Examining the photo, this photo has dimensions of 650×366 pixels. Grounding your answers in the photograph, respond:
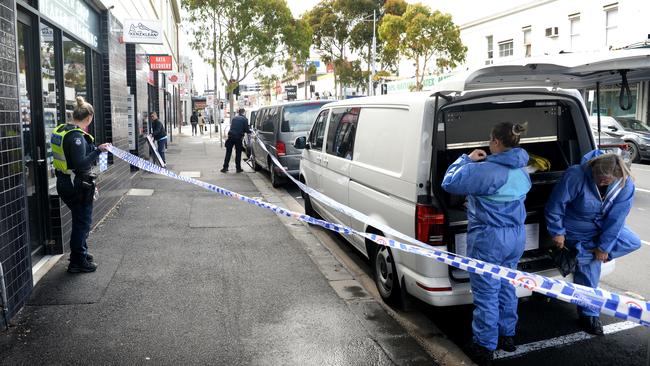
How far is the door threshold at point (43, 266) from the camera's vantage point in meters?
5.52

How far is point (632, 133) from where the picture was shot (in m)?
17.8

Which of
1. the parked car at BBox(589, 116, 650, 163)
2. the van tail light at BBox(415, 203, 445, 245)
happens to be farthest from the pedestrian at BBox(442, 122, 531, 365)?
the parked car at BBox(589, 116, 650, 163)

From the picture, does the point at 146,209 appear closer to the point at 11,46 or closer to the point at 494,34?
the point at 11,46

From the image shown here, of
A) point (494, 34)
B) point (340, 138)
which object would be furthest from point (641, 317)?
point (494, 34)

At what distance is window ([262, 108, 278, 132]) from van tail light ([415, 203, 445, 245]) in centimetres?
833

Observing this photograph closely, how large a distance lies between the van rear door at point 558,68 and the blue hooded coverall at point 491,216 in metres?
0.70

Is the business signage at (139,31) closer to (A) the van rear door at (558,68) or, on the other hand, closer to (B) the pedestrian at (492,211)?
(A) the van rear door at (558,68)

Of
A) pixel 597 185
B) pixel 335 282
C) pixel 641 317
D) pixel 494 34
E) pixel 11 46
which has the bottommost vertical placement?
pixel 335 282

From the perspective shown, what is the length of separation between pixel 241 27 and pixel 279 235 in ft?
95.2

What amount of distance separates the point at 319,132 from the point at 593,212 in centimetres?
412

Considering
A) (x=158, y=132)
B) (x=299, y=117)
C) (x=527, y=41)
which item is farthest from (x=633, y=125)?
(x=158, y=132)

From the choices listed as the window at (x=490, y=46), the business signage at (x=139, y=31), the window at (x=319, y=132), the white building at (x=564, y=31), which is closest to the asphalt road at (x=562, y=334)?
the window at (x=319, y=132)

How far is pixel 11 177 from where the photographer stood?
4516mm

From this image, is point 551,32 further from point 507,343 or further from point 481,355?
point 481,355
